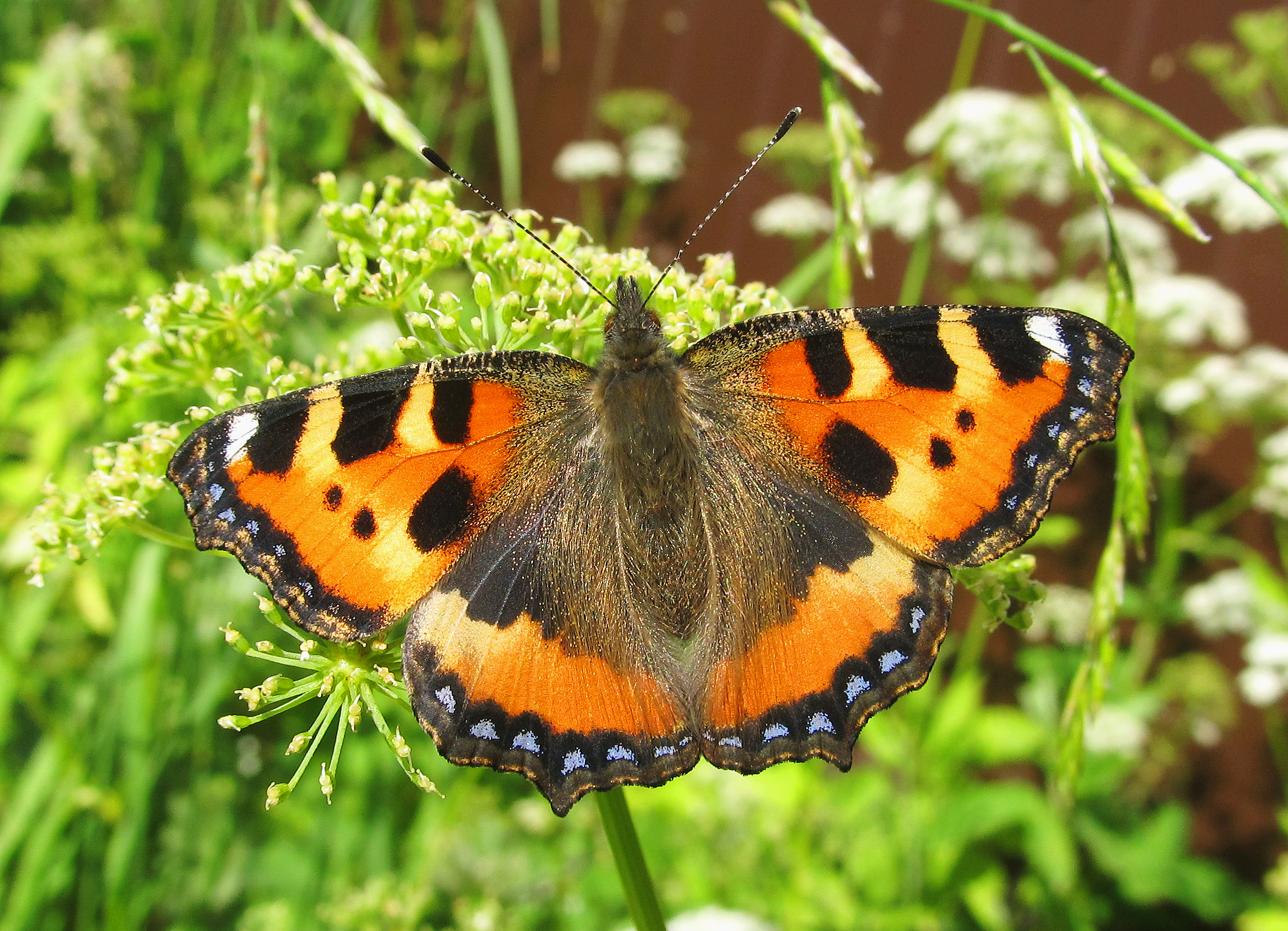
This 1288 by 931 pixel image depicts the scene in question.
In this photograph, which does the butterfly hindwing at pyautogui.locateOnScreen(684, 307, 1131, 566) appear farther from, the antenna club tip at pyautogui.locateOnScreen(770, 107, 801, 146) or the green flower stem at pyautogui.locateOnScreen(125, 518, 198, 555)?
the green flower stem at pyautogui.locateOnScreen(125, 518, 198, 555)

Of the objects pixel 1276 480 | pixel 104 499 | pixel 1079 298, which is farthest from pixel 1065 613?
pixel 104 499

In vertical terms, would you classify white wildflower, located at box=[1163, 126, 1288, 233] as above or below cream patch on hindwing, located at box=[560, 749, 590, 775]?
above

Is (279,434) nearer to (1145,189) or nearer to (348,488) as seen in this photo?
(348,488)

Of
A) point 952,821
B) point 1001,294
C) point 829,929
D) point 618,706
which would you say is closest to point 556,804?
point 618,706

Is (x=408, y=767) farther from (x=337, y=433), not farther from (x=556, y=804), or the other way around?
(x=337, y=433)

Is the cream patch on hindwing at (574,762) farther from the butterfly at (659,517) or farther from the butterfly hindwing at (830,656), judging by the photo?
the butterfly hindwing at (830,656)

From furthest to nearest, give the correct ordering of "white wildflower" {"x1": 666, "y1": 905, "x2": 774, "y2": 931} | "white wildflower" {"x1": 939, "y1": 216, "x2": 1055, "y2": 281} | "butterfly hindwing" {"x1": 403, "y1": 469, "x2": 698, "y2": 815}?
1. "white wildflower" {"x1": 939, "y1": 216, "x2": 1055, "y2": 281}
2. "white wildflower" {"x1": 666, "y1": 905, "x2": 774, "y2": 931}
3. "butterfly hindwing" {"x1": 403, "y1": 469, "x2": 698, "y2": 815}

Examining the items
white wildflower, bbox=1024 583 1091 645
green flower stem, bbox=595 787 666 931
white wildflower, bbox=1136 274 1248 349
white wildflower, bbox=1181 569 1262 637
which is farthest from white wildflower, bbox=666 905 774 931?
white wildflower, bbox=1136 274 1248 349

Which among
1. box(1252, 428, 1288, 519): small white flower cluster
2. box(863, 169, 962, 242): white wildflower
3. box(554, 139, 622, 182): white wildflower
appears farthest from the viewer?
box(554, 139, 622, 182): white wildflower

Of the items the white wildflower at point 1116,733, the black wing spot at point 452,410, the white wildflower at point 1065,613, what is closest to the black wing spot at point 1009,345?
the black wing spot at point 452,410
